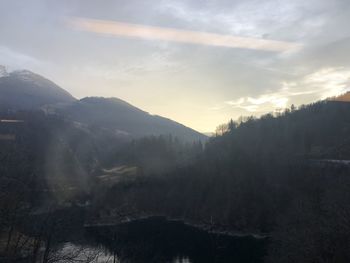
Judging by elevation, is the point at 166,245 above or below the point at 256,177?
below

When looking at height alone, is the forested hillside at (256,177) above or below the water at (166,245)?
above

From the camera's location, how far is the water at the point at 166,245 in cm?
5009

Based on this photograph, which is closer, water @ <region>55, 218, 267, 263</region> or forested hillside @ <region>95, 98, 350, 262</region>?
water @ <region>55, 218, 267, 263</region>

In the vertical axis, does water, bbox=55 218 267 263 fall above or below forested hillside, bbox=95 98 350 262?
below

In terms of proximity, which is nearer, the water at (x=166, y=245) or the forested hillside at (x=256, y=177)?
the water at (x=166, y=245)

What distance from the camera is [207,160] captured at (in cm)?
10625

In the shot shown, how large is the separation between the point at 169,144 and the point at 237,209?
47744mm

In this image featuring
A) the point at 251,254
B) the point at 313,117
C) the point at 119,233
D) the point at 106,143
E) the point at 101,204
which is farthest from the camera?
the point at 106,143

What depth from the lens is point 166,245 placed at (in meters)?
58.9

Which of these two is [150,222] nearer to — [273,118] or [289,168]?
[289,168]

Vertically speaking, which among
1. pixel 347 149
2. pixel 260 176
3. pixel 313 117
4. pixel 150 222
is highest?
pixel 313 117

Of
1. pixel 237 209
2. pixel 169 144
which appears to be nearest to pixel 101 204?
pixel 237 209

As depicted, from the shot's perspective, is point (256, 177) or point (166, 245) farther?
point (256, 177)

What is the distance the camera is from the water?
50.1m
